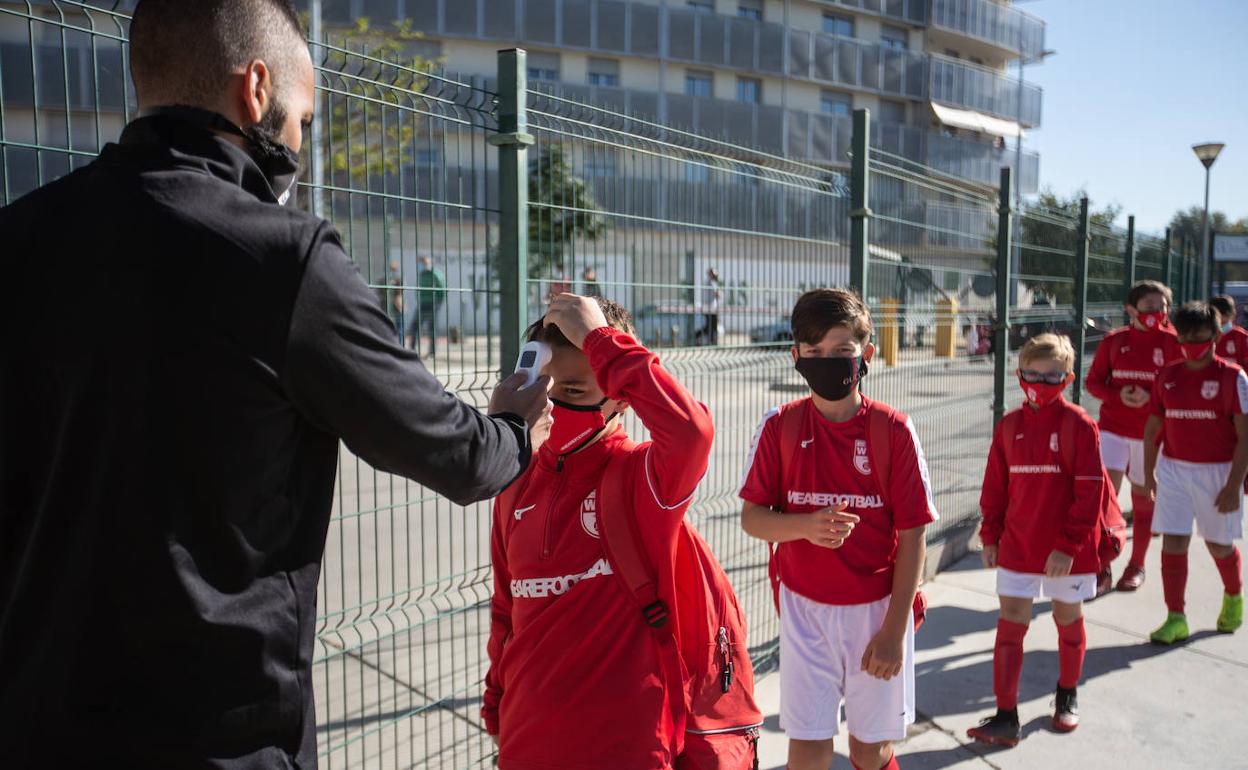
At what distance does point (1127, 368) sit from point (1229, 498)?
186 centimetres

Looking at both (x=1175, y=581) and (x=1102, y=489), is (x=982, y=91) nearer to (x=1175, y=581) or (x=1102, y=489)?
(x=1175, y=581)

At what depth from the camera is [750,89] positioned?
36.9 metres

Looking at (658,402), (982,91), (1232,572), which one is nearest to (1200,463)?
(1232,572)

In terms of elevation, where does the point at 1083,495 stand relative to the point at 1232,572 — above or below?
above

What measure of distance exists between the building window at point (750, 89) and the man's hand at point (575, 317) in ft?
121

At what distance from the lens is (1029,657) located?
16.6 feet

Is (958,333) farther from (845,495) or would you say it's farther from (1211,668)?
(845,495)

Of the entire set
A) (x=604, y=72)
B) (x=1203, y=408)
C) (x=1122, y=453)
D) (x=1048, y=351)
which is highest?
(x=604, y=72)

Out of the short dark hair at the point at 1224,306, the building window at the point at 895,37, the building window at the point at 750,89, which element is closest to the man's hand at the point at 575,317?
the short dark hair at the point at 1224,306

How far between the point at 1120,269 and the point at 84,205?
41.5 feet

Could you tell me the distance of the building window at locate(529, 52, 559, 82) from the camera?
106ft

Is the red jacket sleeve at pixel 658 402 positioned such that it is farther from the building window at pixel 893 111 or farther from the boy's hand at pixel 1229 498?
the building window at pixel 893 111

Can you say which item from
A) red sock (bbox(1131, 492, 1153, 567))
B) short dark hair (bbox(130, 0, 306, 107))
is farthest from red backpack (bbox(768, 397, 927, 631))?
red sock (bbox(1131, 492, 1153, 567))

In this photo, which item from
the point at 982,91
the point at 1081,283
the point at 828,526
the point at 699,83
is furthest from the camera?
the point at 982,91
